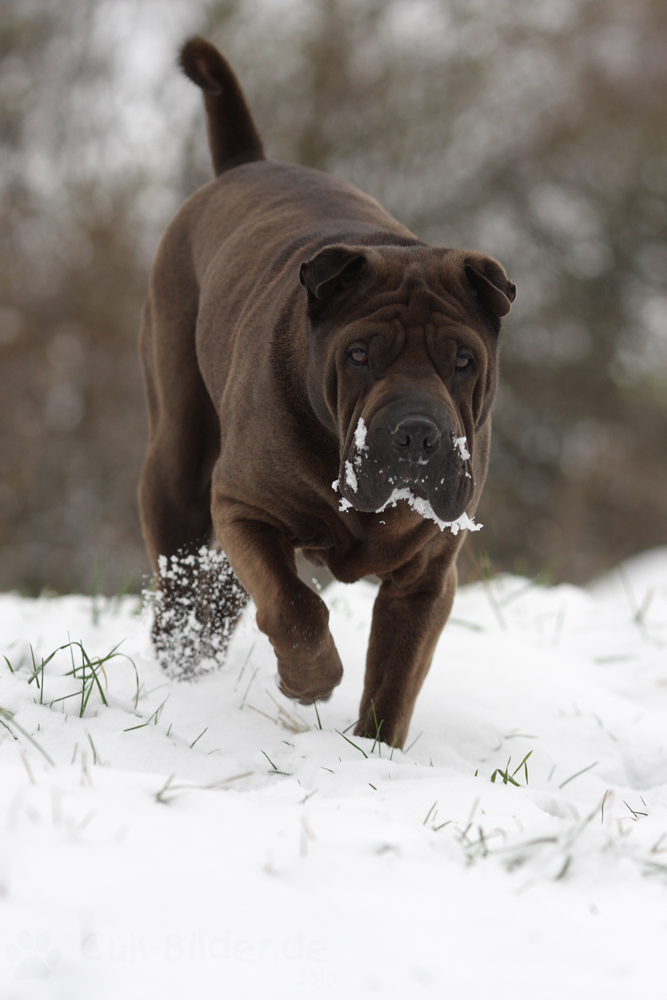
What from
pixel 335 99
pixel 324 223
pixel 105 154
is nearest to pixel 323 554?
pixel 324 223

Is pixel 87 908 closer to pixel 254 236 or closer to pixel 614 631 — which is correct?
pixel 254 236

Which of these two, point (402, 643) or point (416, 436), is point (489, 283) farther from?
point (402, 643)

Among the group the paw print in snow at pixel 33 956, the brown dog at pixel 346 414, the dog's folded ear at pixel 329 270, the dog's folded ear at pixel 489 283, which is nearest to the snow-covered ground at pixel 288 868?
the paw print in snow at pixel 33 956

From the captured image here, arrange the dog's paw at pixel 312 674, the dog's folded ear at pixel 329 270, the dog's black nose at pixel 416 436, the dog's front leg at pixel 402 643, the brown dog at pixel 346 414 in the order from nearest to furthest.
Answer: the dog's black nose at pixel 416 436 → the brown dog at pixel 346 414 → the dog's folded ear at pixel 329 270 → the dog's paw at pixel 312 674 → the dog's front leg at pixel 402 643

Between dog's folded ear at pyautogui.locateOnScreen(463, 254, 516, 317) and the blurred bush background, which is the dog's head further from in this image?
the blurred bush background

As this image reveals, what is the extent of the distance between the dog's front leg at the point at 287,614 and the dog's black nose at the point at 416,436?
0.65 m

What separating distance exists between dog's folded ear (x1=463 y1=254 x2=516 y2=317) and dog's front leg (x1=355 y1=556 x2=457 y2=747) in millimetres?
858

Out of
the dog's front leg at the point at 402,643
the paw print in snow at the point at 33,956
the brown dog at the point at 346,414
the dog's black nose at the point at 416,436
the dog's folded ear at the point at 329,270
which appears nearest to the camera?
the paw print in snow at the point at 33,956

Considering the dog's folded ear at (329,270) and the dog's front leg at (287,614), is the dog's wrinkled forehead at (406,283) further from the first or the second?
the dog's front leg at (287,614)

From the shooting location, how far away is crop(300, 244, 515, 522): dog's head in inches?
102

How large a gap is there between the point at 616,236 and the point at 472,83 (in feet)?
11.7

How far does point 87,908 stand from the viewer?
1.42 m

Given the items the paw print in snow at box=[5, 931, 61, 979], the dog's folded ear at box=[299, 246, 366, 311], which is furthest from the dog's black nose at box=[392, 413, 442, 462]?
the paw print in snow at box=[5, 931, 61, 979]

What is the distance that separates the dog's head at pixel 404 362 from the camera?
258 cm
